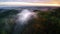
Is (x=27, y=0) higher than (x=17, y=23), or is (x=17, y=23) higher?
(x=27, y=0)

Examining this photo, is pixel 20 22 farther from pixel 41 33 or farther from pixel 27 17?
pixel 41 33

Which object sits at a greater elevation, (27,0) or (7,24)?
(27,0)

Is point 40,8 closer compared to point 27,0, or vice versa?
point 40,8

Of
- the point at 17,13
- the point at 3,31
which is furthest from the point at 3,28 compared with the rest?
the point at 17,13

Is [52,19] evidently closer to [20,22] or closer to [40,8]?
[40,8]

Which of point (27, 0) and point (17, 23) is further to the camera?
point (27, 0)

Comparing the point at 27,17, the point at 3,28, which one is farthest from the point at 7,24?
the point at 27,17
